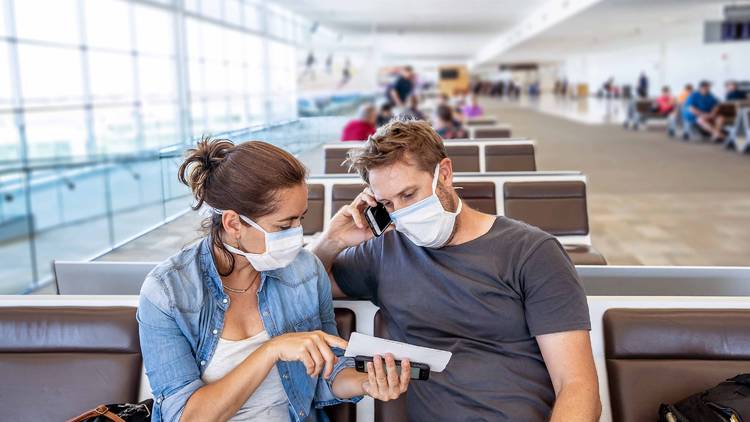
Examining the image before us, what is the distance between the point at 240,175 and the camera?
1.75 metres

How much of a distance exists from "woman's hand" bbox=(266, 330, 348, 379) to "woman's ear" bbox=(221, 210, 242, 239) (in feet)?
1.02

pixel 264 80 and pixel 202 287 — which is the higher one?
pixel 264 80

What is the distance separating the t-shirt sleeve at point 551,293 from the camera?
1.76 meters

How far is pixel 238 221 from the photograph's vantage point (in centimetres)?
180

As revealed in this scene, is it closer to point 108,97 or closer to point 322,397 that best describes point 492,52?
point 108,97

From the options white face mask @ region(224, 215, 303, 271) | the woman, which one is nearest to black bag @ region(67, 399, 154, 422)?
the woman

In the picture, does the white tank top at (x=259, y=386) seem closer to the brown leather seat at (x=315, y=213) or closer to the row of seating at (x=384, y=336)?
the row of seating at (x=384, y=336)

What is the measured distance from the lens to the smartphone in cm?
199

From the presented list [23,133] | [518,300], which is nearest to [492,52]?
[23,133]

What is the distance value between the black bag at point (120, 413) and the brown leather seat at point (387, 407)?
0.64 metres

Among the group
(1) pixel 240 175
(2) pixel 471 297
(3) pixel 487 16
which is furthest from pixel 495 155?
(3) pixel 487 16

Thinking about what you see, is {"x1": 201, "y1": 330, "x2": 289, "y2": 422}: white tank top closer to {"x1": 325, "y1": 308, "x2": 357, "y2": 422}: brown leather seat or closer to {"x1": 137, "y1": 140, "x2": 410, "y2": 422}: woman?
{"x1": 137, "y1": 140, "x2": 410, "y2": 422}: woman

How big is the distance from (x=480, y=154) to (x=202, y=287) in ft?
15.6

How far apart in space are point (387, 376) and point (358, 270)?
0.50 m
